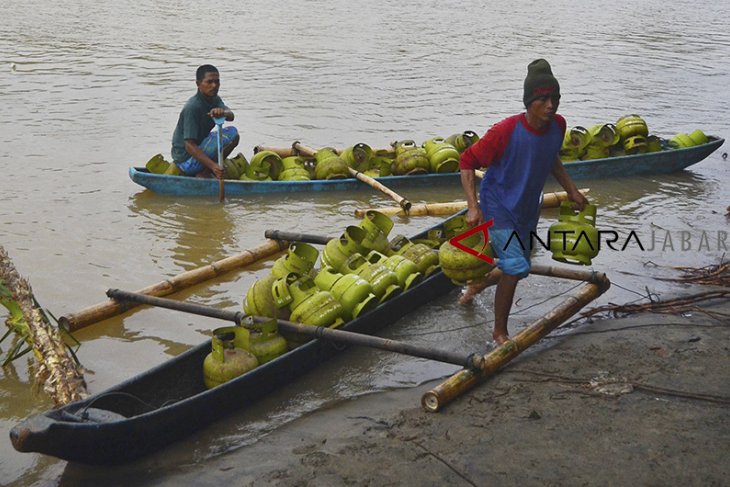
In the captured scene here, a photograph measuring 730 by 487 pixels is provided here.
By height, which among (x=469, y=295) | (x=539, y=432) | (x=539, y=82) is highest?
(x=539, y=82)

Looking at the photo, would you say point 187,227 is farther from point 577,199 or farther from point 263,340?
point 577,199

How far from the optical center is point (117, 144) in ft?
42.7

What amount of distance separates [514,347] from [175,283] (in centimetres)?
278

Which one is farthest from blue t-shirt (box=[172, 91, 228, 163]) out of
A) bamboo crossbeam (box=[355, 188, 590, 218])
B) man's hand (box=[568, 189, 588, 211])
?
man's hand (box=[568, 189, 588, 211])

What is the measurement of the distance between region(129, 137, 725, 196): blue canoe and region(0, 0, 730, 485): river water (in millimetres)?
116

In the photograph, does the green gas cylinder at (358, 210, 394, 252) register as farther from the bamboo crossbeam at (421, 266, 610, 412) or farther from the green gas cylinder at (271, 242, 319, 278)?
the bamboo crossbeam at (421, 266, 610, 412)

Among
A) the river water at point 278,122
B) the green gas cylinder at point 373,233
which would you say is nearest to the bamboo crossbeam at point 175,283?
the river water at point 278,122

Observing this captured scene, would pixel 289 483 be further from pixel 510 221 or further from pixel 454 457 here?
pixel 510 221

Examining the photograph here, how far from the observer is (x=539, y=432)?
5105mm

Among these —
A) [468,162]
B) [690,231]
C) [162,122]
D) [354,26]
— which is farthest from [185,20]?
[468,162]

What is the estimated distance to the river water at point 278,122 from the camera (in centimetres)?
667

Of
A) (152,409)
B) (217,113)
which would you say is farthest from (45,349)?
(217,113)

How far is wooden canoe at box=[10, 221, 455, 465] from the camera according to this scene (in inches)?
176

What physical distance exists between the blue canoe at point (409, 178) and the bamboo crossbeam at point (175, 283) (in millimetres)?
2230
